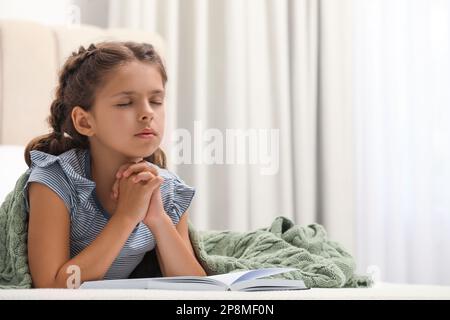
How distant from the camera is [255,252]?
158cm

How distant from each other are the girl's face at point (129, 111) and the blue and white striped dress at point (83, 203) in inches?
2.4

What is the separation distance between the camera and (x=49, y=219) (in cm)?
124

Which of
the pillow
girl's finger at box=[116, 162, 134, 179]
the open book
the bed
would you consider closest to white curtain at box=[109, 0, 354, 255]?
the bed

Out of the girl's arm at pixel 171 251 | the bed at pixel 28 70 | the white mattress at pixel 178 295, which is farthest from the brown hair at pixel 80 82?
the bed at pixel 28 70

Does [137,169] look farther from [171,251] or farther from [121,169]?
[171,251]

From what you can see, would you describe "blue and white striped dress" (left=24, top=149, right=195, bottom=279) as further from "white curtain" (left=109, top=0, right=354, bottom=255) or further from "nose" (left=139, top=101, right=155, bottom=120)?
"white curtain" (left=109, top=0, right=354, bottom=255)

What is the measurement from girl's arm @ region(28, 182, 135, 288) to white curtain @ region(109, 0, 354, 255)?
1454 mm

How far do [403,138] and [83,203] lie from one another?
1.98 metres

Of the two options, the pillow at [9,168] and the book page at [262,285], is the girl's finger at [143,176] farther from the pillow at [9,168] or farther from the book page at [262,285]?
the pillow at [9,168]

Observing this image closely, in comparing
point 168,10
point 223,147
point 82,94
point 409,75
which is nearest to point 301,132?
point 223,147

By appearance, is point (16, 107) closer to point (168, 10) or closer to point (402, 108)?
point (168, 10)

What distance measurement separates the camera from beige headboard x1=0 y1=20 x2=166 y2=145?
2.19 meters

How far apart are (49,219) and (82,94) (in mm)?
267
